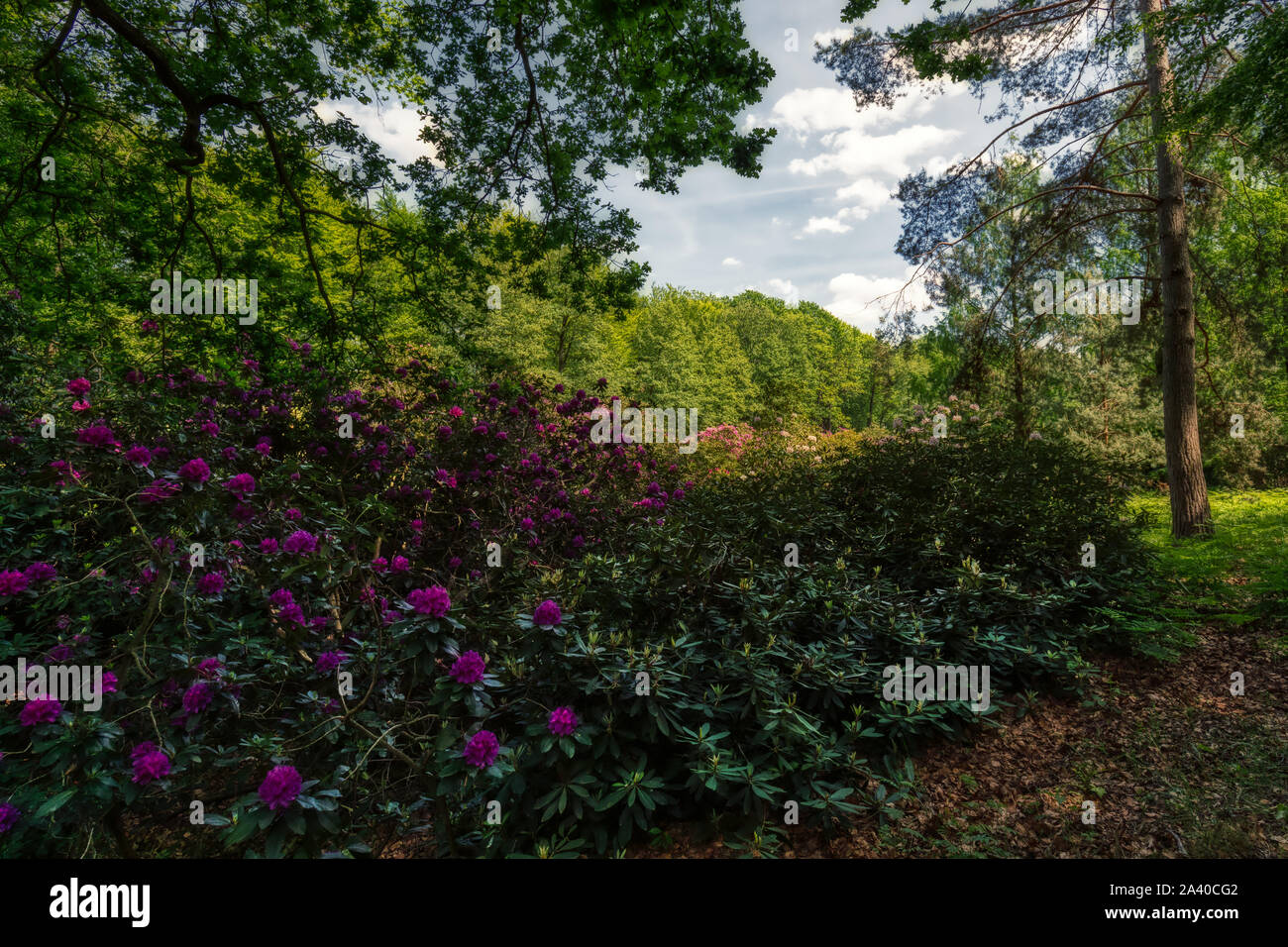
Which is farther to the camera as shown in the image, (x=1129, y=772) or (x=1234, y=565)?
(x=1234, y=565)

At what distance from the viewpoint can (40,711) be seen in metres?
1.66

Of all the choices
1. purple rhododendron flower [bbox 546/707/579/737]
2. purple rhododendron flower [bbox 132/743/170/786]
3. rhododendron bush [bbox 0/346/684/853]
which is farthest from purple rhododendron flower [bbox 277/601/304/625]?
purple rhododendron flower [bbox 546/707/579/737]

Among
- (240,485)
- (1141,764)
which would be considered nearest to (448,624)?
(240,485)

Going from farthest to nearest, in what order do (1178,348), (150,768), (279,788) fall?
(1178,348), (150,768), (279,788)

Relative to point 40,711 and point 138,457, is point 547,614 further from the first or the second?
point 138,457

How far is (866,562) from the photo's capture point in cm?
427

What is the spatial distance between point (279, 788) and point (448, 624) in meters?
0.64

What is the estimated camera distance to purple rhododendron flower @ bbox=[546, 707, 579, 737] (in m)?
2.03

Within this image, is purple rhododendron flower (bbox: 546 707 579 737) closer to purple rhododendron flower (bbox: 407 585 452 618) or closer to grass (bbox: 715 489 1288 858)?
purple rhododendron flower (bbox: 407 585 452 618)

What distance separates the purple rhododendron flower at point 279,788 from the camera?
1.47 meters

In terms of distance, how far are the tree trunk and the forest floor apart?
364cm

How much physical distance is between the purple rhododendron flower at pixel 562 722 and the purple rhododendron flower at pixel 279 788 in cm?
83
